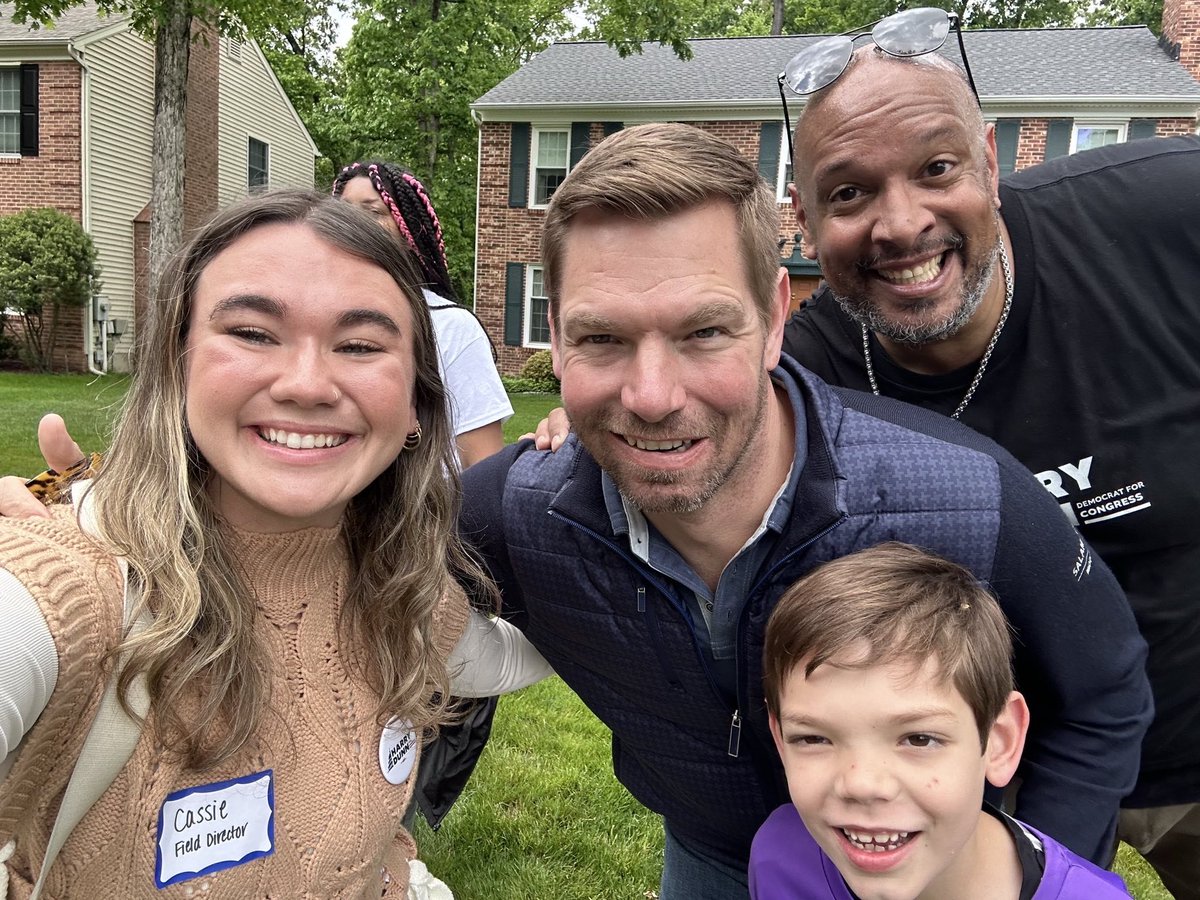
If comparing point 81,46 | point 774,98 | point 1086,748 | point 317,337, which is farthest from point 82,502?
point 81,46

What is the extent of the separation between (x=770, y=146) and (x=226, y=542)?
19521mm

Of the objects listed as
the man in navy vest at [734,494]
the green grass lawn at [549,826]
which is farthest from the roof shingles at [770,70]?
the man in navy vest at [734,494]

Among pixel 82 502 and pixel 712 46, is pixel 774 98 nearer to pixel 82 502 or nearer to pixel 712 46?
pixel 712 46

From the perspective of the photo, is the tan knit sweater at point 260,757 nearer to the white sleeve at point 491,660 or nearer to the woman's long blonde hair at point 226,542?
the woman's long blonde hair at point 226,542

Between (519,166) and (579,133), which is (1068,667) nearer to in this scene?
(579,133)

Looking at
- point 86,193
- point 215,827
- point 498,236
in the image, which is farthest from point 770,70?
point 215,827

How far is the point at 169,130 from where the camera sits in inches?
531

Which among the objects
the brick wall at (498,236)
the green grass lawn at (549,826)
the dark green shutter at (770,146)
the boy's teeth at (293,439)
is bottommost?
the green grass lawn at (549,826)

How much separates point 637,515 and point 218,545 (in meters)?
0.89

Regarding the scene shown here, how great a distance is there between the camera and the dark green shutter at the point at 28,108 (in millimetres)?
18625

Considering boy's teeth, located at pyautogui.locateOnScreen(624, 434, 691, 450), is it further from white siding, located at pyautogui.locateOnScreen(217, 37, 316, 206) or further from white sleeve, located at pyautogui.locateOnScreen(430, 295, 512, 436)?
white siding, located at pyautogui.locateOnScreen(217, 37, 316, 206)

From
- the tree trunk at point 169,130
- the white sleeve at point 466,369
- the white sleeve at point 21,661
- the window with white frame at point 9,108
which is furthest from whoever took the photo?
the window with white frame at point 9,108

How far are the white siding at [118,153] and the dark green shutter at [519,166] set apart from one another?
25.4 feet

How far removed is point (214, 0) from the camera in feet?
38.5
